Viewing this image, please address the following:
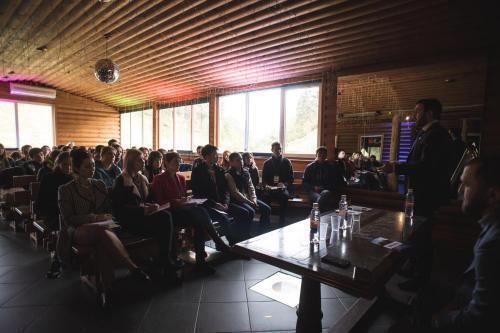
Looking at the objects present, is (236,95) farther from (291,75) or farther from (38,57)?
(38,57)

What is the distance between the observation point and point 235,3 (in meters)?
3.62

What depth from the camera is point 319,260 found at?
153cm

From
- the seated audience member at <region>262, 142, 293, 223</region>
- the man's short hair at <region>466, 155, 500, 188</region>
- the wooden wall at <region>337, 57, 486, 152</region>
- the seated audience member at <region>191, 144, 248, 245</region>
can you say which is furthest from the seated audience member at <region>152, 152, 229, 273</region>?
the wooden wall at <region>337, 57, 486, 152</region>

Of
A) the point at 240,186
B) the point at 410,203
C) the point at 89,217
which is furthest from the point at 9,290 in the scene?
the point at 410,203

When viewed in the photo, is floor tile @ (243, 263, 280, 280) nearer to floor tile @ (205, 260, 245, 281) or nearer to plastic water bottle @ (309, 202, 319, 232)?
floor tile @ (205, 260, 245, 281)

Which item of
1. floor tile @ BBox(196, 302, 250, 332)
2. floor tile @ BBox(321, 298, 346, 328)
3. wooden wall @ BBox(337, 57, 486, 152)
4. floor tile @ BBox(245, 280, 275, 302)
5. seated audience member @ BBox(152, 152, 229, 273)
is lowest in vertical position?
floor tile @ BBox(321, 298, 346, 328)

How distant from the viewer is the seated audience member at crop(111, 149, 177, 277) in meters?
2.68

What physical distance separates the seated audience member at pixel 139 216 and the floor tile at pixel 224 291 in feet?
1.38

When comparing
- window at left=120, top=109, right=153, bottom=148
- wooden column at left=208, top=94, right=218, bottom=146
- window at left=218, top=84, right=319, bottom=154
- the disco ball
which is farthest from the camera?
window at left=120, top=109, right=153, bottom=148

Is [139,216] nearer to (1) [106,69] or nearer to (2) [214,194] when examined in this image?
(2) [214,194]

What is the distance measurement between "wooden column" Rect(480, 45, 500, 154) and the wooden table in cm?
284

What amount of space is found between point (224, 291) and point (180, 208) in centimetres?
101

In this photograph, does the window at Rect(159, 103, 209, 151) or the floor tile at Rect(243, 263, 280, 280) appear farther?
the window at Rect(159, 103, 209, 151)

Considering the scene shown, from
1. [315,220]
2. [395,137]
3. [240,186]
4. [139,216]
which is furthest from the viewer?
[395,137]
